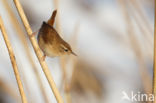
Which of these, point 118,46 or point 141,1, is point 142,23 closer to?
point 141,1

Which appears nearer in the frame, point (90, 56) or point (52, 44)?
point (52, 44)

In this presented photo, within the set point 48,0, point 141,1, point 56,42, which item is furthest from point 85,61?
point 48,0

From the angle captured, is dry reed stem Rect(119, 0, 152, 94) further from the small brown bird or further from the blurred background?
the small brown bird

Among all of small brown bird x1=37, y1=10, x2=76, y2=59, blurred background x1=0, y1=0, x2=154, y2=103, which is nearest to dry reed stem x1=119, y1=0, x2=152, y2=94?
blurred background x1=0, y1=0, x2=154, y2=103

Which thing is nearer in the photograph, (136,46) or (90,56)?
(136,46)

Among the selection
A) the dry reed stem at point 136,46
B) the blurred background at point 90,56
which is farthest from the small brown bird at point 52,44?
the dry reed stem at point 136,46

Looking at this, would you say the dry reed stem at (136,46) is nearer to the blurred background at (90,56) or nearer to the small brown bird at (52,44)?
the blurred background at (90,56)

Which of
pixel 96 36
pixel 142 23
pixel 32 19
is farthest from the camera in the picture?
pixel 96 36

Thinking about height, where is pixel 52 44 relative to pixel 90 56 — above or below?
above
